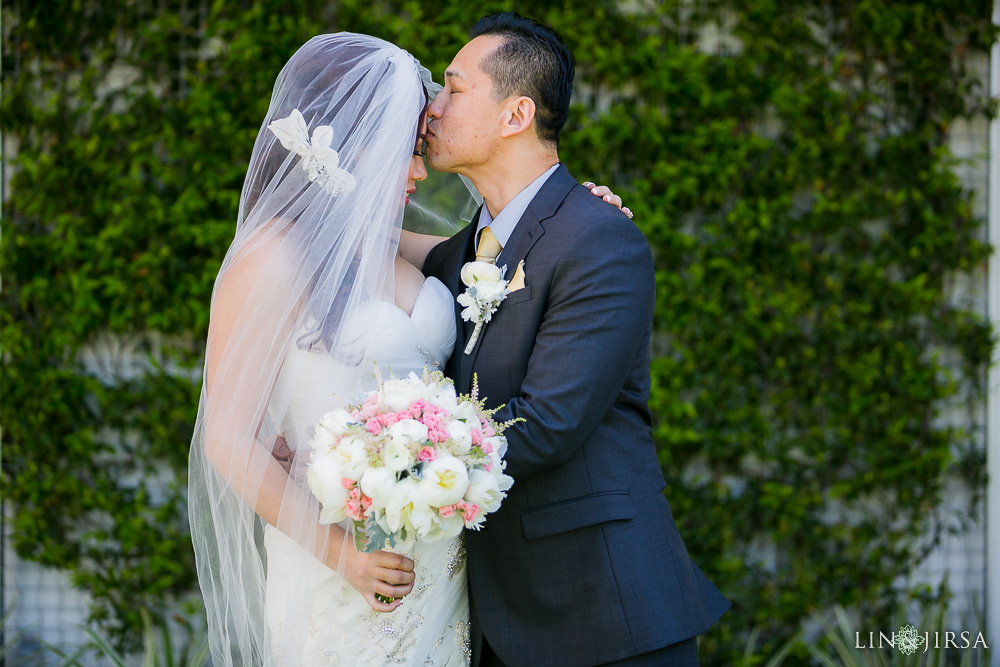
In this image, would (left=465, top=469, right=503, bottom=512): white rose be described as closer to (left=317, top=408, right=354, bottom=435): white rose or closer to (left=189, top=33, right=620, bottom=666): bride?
(left=317, top=408, right=354, bottom=435): white rose

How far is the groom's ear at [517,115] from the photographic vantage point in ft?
8.77

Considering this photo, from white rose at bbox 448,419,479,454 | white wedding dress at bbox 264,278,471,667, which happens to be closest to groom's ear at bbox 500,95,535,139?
white wedding dress at bbox 264,278,471,667

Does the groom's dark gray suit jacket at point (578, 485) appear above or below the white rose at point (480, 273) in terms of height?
below

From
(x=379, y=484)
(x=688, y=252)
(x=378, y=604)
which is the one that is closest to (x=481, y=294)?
(x=379, y=484)

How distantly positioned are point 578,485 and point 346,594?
75 cm

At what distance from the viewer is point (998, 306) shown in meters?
4.27

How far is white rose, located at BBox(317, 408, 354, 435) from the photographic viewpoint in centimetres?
190

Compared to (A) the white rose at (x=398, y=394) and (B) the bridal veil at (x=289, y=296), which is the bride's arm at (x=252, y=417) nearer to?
(B) the bridal veil at (x=289, y=296)

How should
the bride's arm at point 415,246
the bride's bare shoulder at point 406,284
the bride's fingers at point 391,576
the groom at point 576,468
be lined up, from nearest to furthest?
the bride's fingers at point 391,576 → the groom at point 576,468 → the bride's bare shoulder at point 406,284 → the bride's arm at point 415,246

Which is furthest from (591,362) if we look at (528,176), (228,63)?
(228,63)

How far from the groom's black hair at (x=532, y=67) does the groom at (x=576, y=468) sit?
0.29m

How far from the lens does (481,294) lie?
7.87 feet

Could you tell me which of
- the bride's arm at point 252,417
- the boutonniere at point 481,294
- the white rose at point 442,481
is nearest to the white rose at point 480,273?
the boutonniere at point 481,294

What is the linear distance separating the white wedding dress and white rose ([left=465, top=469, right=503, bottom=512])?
0.55 m
